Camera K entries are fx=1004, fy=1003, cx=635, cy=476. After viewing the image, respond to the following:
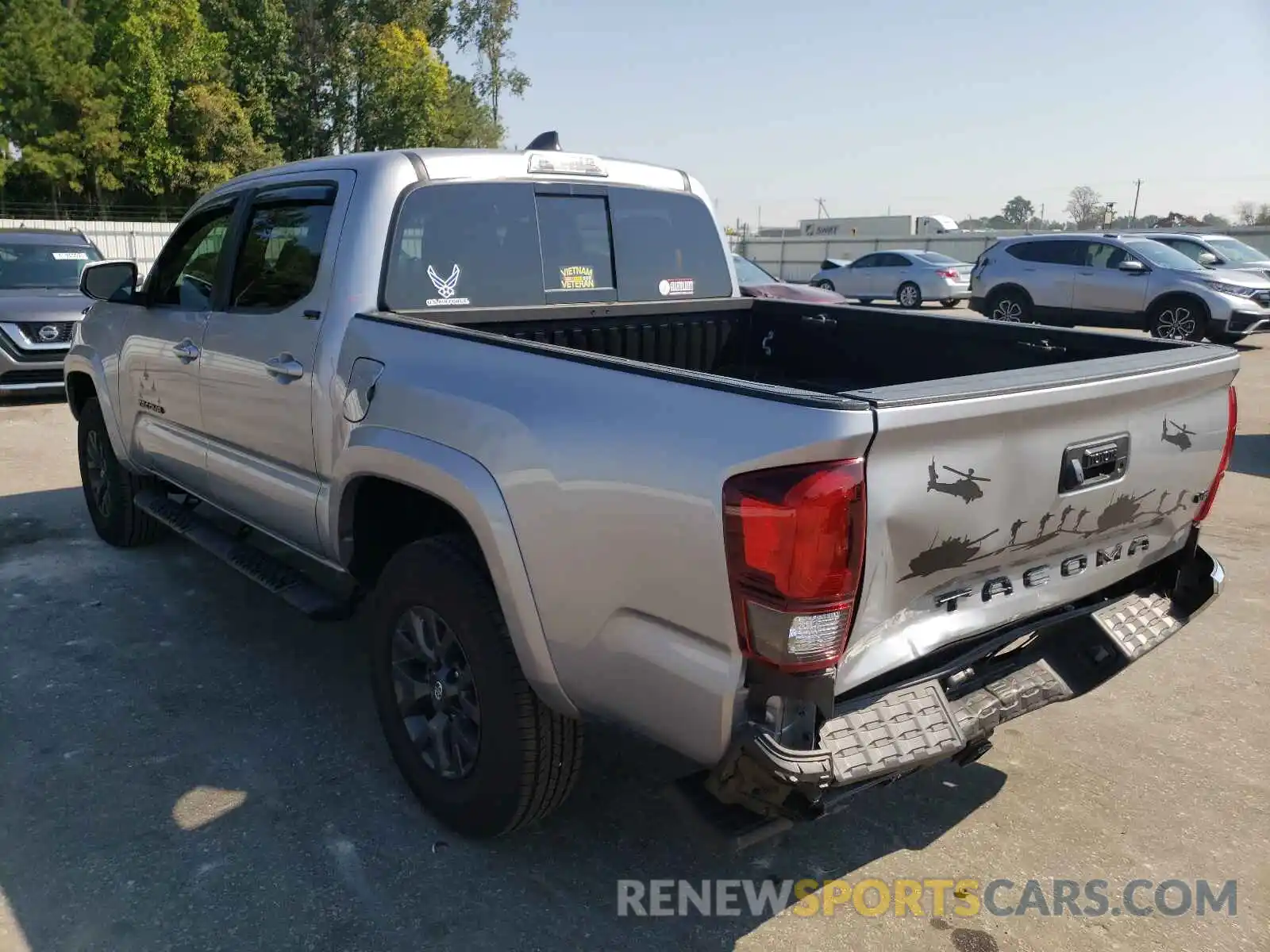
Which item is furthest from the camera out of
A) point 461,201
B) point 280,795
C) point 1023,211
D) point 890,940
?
point 1023,211

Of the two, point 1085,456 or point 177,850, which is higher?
point 1085,456

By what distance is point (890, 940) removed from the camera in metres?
2.65

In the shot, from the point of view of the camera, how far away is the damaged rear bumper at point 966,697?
83.1 inches

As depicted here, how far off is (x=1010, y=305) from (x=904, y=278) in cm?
656

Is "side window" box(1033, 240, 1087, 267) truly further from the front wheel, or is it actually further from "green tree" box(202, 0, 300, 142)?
"green tree" box(202, 0, 300, 142)

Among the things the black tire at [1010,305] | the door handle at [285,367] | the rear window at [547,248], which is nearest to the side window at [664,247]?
the rear window at [547,248]

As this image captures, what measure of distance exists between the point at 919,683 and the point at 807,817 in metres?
0.44

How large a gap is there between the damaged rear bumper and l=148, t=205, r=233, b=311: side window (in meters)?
3.25

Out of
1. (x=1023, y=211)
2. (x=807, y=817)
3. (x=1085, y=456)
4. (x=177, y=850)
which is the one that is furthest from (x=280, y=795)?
(x=1023, y=211)

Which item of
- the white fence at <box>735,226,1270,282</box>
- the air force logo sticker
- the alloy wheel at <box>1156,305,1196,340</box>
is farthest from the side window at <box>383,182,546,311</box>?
the white fence at <box>735,226,1270,282</box>

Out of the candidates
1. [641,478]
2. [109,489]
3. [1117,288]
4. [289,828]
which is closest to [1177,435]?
[641,478]

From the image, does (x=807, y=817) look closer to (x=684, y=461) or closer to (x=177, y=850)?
(x=684, y=461)

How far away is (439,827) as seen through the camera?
311cm

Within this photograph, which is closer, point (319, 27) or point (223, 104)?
point (223, 104)
